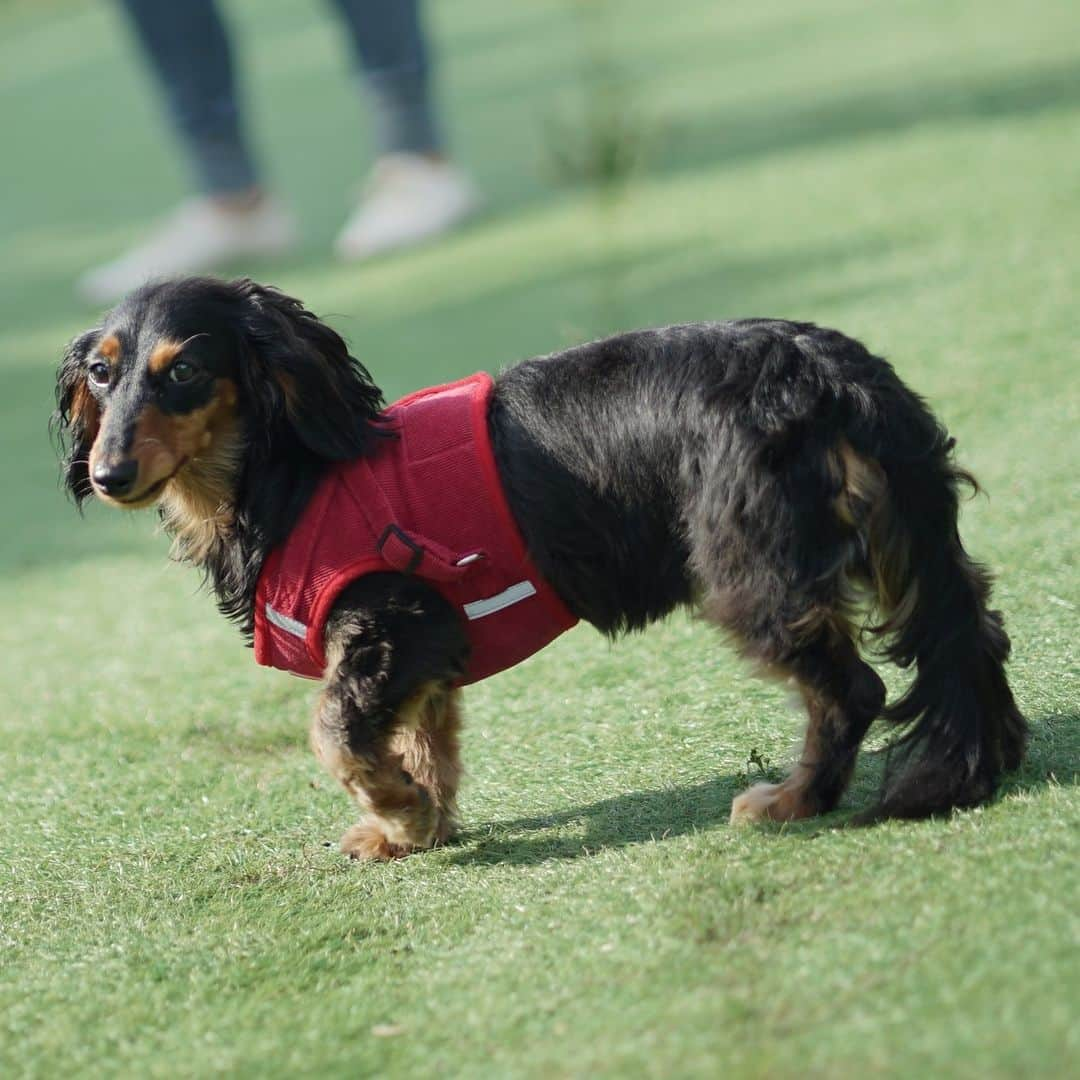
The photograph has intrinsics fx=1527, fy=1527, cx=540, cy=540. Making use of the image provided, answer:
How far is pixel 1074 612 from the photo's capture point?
345 centimetres

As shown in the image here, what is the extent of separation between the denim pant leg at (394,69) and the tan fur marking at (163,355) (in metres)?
5.64

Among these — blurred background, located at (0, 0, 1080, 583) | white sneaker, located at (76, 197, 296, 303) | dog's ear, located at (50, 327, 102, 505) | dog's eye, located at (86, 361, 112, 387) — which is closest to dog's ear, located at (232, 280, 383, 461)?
dog's eye, located at (86, 361, 112, 387)

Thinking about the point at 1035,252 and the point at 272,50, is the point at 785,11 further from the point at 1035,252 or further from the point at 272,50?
the point at 1035,252

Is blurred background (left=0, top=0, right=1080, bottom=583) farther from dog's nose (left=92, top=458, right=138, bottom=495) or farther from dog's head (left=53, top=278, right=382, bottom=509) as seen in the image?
dog's nose (left=92, top=458, right=138, bottom=495)

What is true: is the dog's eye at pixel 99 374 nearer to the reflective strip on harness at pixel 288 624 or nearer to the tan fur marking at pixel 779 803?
the reflective strip on harness at pixel 288 624

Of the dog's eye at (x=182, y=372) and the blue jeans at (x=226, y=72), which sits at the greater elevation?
the blue jeans at (x=226, y=72)

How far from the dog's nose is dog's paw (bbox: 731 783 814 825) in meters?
1.27

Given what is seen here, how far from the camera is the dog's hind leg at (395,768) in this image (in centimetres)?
293

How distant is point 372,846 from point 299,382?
0.93m

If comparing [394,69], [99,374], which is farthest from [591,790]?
[394,69]

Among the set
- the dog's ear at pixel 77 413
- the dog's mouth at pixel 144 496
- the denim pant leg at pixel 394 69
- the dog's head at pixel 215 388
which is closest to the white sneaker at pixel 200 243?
the denim pant leg at pixel 394 69

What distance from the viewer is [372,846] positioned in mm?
3027

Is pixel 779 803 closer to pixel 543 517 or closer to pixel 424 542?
pixel 543 517

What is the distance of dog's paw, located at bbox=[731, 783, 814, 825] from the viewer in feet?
9.05
